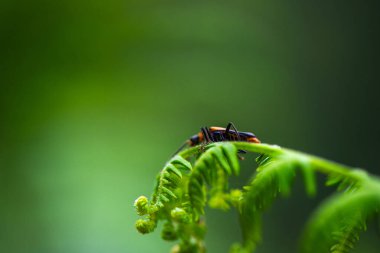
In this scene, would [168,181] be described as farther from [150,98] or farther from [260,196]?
[150,98]

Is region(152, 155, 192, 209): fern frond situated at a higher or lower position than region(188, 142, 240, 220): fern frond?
lower

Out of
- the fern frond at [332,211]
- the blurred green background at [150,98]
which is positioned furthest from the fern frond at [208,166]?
the blurred green background at [150,98]

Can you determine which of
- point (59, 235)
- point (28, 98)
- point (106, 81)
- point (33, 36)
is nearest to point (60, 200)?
point (59, 235)

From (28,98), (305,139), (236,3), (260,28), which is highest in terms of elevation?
(236,3)

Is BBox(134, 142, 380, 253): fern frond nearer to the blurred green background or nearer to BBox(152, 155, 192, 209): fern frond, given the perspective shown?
BBox(152, 155, 192, 209): fern frond

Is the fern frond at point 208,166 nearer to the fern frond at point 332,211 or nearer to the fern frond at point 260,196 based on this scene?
the fern frond at point 260,196

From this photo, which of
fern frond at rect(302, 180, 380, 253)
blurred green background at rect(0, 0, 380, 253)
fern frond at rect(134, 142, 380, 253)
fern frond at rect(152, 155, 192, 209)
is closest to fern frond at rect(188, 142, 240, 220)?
fern frond at rect(134, 142, 380, 253)

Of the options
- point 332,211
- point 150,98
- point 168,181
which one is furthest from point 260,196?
point 150,98

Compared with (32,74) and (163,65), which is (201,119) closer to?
(163,65)
